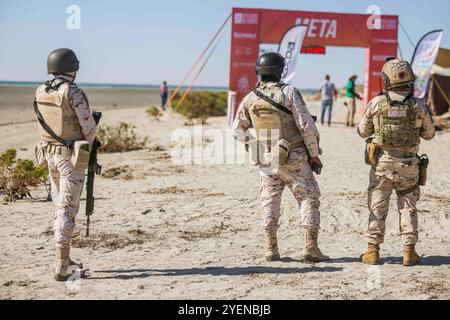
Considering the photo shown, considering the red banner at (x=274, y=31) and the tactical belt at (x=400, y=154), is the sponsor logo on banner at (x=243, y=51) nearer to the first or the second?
the red banner at (x=274, y=31)

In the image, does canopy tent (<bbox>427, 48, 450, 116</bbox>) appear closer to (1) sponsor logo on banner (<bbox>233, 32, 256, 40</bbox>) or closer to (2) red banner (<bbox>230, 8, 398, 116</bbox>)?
(2) red banner (<bbox>230, 8, 398, 116</bbox>)

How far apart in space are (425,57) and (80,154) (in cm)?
1360

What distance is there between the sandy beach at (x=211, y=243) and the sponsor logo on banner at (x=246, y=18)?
810cm

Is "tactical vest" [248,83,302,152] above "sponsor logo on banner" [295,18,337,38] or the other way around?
the other way around

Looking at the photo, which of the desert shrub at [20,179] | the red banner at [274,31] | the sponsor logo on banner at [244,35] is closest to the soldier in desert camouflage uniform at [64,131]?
the desert shrub at [20,179]

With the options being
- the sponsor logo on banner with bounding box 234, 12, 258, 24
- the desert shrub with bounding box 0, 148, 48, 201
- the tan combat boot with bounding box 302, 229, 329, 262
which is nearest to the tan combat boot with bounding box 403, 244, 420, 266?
the tan combat boot with bounding box 302, 229, 329, 262

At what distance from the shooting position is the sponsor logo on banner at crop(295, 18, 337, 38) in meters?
18.5

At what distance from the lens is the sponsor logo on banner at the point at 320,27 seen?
18.5 meters

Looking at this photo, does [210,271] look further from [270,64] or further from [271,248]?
[270,64]

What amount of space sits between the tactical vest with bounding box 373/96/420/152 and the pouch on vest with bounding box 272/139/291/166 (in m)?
0.85

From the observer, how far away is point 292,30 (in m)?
16.3

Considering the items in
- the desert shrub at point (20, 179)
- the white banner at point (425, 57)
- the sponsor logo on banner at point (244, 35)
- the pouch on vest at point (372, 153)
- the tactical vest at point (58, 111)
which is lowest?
the desert shrub at point (20, 179)

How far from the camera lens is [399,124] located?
5.32 meters
